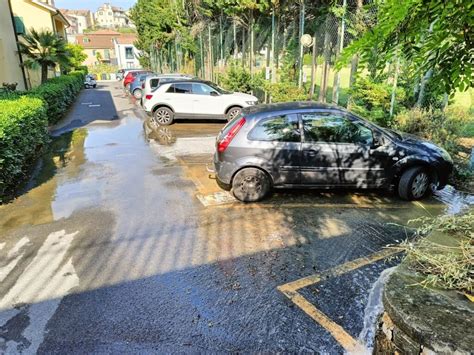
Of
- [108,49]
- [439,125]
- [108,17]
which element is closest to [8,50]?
[439,125]

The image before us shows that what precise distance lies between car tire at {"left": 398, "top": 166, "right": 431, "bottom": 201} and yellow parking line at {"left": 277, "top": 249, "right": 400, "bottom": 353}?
179 cm

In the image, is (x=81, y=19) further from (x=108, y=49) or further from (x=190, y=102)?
(x=190, y=102)

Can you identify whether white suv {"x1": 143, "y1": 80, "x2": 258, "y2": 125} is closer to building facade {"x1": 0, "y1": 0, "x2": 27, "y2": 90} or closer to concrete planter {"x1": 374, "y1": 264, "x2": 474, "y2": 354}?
building facade {"x1": 0, "y1": 0, "x2": 27, "y2": 90}

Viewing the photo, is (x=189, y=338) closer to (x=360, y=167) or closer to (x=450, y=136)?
(x=360, y=167)

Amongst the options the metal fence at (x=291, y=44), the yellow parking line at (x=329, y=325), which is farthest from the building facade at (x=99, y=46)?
the yellow parking line at (x=329, y=325)

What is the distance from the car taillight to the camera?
5988 mm

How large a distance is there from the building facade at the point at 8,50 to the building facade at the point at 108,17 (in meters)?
155

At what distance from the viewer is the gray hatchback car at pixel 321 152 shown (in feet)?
19.4

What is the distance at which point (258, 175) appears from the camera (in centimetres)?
606

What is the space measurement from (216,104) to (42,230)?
366 inches

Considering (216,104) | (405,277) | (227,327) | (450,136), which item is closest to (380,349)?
(405,277)

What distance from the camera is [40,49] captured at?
19.0 meters

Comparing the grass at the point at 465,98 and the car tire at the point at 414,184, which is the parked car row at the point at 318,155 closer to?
the car tire at the point at 414,184

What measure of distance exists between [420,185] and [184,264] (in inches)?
167
